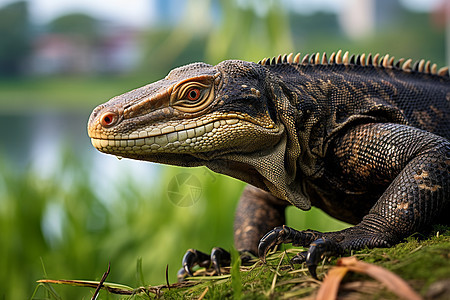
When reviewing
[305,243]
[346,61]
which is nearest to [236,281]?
[305,243]

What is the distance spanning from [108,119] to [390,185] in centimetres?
121

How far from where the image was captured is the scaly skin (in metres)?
2.11

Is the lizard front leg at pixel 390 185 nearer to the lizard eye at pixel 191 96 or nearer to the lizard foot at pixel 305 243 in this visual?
the lizard foot at pixel 305 243

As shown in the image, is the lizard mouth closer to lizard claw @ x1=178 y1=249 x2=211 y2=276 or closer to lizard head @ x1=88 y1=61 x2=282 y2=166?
lizard head @ x1=88 y1=61 x2=282 y2=166

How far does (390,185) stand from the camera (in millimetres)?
2199

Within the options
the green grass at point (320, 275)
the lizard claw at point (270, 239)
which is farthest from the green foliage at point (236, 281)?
the lizard claw at point (270, 239)

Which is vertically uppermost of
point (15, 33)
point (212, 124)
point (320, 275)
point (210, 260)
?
point (15, 33)

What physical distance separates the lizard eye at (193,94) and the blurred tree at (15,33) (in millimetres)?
7517

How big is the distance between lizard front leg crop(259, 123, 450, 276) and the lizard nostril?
79 centimetres

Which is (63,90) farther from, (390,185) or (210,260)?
(390,185)

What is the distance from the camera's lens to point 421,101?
2.71 m

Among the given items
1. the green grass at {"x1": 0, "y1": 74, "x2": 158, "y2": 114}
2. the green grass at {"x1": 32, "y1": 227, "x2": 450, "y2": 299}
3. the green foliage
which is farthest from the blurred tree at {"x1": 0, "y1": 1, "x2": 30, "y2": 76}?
the green foliage

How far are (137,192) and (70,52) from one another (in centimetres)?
446

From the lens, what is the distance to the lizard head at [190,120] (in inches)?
86.0
